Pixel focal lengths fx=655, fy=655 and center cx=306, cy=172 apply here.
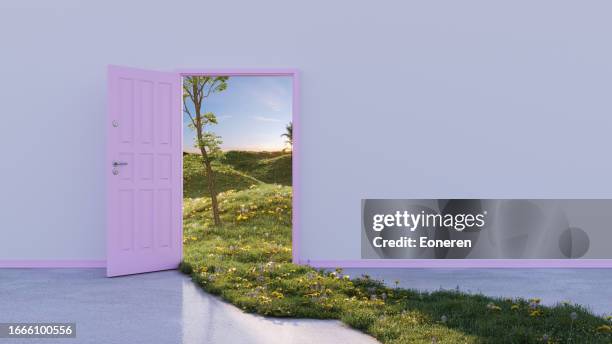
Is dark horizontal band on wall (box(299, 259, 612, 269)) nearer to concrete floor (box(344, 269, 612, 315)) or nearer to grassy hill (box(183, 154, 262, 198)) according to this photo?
concrete floor (box(344, 269, 612, 315))

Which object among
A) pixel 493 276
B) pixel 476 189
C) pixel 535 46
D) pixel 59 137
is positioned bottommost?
pixel 493 276

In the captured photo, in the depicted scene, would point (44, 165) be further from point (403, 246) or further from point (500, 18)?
point (500, 18)

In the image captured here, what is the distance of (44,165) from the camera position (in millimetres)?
6988

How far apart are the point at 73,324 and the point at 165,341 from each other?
0.85m

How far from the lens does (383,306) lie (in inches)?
189

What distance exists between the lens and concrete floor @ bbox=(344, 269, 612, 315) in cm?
545

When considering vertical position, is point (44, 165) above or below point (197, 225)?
above

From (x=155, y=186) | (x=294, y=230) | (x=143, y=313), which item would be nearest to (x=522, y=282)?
(x=294, y=230)

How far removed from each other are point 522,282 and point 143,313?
11.5ft

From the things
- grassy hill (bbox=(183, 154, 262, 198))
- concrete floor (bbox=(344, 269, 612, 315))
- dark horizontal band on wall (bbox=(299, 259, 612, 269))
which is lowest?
concrete floor (bbox=(344, 269, 612, 315))

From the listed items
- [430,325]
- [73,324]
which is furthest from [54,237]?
[430,325]

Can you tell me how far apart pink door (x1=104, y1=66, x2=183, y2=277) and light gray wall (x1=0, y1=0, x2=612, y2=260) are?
57cm

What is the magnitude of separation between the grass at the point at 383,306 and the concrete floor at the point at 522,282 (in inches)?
15.4

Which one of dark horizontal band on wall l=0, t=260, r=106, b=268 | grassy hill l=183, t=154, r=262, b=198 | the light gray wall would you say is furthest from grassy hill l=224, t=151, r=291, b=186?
dark horizontal band on wall l=0, t=260, r=106, b=268
